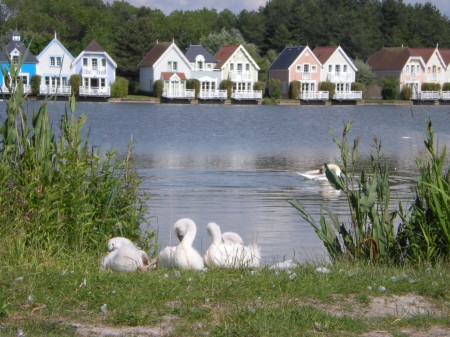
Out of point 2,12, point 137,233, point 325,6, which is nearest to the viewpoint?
point 137,233

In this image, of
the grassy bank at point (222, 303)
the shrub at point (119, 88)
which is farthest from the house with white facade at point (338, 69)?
the grassy bank at point (222, 303)

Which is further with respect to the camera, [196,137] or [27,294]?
[196,137]

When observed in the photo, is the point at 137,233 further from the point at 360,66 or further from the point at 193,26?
the point at 193,26

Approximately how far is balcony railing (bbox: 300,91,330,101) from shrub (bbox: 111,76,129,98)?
1727 cm

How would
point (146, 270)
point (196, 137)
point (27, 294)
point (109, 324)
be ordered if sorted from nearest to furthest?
1. point (109, 324)
2. point (27, 294)
3. point (146, 270)
4. point (196, 137)

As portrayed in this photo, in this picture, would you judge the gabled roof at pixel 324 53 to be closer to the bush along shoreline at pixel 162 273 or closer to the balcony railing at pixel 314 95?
the balcony railing at pixel 314 95

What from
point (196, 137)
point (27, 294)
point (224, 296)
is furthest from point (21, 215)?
point (196, 137)

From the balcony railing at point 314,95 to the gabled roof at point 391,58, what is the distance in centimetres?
1176

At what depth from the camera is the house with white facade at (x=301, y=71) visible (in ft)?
282

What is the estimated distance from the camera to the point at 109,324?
5742mm

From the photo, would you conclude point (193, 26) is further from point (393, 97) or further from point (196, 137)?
point (196, 137)

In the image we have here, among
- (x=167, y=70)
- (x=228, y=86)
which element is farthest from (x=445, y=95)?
(x=167, y=70)

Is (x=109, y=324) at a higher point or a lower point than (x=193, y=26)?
lower

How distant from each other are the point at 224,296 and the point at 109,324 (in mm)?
891
